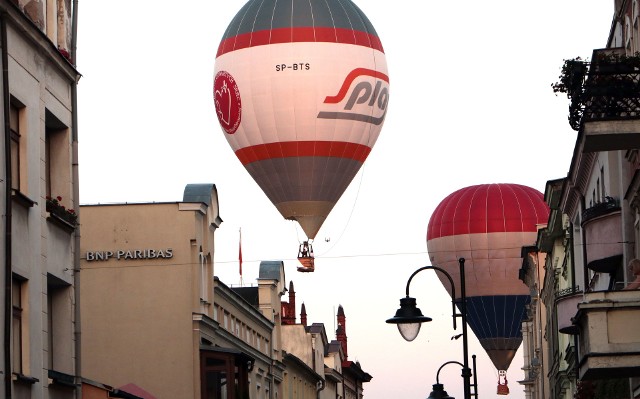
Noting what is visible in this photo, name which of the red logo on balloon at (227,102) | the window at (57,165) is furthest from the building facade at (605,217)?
the red logo on balloon at (227,102)

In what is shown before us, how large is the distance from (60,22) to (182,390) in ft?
85.4

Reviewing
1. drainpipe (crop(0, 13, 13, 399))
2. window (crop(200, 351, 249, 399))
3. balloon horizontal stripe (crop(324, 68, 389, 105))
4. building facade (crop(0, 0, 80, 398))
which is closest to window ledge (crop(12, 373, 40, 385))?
building facade (crop(0, 0, 80, 398))

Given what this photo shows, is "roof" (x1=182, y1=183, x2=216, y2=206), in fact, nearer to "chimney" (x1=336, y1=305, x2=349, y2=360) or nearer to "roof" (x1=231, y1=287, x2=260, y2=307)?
"roof" (x1=231, y1=287, x2=260, y2=307)

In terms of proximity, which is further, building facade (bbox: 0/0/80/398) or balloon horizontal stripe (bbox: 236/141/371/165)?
balloon horizontal stripe (bbox: 236/141/371/165)

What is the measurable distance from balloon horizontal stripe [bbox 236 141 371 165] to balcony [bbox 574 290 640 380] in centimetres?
3259

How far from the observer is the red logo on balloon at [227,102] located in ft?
186

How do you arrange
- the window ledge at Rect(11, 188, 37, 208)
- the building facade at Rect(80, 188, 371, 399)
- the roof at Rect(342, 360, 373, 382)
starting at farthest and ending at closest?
the roof at Rect(342, 360, 373, 382) → the building facade at Rect(80, 188, 371, 399) → the window ledge at Rect(11, 188, 37, 208)

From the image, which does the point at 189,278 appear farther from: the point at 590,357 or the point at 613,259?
the point at 590,357

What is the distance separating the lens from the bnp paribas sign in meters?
54.9

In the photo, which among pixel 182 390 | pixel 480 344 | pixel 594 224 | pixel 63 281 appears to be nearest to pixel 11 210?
pixel 63 281

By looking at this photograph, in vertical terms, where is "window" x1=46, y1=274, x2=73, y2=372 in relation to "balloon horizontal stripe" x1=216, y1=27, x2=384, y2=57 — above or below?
below

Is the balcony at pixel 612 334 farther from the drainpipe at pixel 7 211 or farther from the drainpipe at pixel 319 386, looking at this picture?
the drainpipe at pixel 319 386

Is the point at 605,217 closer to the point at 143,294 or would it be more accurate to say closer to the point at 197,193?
the point at 143,294

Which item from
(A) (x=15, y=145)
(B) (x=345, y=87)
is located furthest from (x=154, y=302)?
(A) (x=15, y=145)
